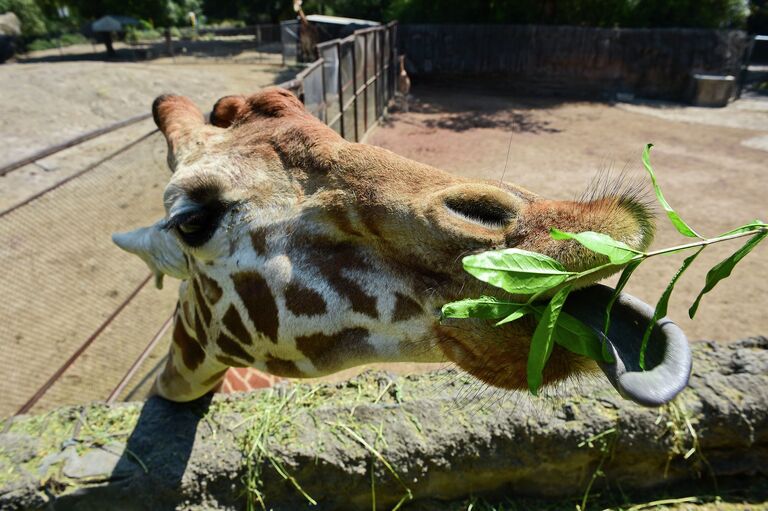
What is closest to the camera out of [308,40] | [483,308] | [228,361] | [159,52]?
[483,308]

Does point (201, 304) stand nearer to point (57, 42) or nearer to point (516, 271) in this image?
point (516, 271)

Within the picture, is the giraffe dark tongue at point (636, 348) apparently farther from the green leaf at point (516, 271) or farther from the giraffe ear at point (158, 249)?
the giraffe ear at point (158, 249)

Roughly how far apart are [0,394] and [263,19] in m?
57.5

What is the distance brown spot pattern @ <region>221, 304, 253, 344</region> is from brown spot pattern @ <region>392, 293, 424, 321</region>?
70 centimetres

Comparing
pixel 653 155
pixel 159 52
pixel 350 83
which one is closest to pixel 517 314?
pixel 350 83

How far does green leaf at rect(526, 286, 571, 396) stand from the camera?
108cm

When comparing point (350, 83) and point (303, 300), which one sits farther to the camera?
point (350, 83)

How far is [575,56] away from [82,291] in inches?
817

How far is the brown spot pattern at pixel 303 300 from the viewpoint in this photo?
5.56 feet

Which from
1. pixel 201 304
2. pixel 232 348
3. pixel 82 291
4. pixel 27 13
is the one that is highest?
pixel 27 13

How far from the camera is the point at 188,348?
2451mm

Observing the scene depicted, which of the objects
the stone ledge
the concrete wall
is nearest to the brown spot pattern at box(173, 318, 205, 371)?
the stone ledge

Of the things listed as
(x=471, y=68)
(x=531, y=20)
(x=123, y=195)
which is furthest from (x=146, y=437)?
(x=531, y=20)

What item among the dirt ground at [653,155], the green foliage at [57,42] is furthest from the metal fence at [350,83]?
the green foliage at [57,42]
